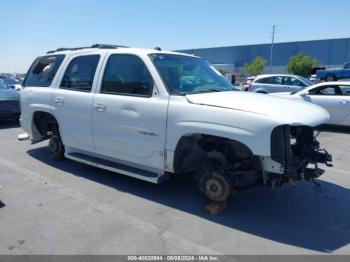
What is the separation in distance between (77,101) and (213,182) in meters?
2.50

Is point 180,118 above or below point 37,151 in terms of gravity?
above

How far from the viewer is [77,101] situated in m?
5.14

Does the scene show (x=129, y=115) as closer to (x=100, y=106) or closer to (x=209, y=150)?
(x=100, y=106)

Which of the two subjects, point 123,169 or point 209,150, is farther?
point 123,169

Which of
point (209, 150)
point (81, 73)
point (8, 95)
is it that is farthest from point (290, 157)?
point (8, 95)

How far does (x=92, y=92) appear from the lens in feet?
16.4

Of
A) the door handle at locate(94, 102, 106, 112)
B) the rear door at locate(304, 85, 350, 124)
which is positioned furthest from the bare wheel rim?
the rear door at locate(304, 85, 350, 124)

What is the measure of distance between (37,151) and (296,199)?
5135 millimetres

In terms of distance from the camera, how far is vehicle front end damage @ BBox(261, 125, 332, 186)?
11.5ft

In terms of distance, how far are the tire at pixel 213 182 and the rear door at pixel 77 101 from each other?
193 cm

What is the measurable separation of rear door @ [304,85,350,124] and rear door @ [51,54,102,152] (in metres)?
7.45

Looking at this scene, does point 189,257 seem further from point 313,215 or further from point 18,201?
point 18,201

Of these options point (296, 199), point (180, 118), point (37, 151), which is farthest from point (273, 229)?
point (37, 151)

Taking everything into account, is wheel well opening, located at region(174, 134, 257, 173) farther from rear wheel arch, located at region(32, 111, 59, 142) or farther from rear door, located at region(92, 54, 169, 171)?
rear wheel arch, located at region(32, 111, 59, 142)
